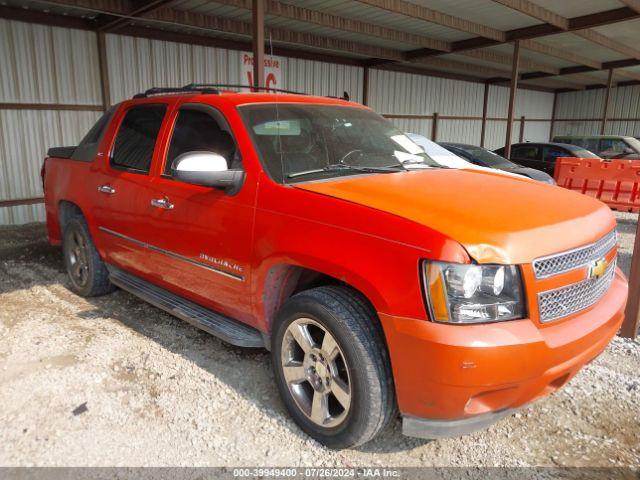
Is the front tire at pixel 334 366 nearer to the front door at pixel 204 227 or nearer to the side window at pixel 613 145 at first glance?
the front door at pixel 204 227

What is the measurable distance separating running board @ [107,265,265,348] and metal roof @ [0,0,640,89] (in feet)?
20.9

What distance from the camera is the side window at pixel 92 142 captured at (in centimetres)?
457

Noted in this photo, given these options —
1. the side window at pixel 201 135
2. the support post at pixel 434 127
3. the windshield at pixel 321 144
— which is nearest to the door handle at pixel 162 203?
the side window at pixel 201 135

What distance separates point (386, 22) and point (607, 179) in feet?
19.6

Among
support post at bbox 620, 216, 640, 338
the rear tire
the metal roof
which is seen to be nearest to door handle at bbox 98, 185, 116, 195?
the rear tire

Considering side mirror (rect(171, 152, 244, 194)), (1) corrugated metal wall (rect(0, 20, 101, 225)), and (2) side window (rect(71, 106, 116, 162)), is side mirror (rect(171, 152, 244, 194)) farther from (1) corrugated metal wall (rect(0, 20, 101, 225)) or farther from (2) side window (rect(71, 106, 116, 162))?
(1) corrugated metal wall (rect(0, 20, 101, 225))

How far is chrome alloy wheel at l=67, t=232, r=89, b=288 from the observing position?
4.88 m

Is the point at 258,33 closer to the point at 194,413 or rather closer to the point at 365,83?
the point at 194,413

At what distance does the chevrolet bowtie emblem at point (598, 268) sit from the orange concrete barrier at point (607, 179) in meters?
8.31

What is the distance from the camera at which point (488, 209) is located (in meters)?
2.45

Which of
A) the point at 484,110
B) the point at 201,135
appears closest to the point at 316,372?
the point at 201,135

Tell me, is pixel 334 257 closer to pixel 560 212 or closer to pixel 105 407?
pixel 560 212

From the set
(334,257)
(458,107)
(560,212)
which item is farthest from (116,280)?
(458,107)

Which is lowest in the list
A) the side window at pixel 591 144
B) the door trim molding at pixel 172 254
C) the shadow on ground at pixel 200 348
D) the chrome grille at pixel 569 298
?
the shadow on ground at pixel 200 348
